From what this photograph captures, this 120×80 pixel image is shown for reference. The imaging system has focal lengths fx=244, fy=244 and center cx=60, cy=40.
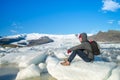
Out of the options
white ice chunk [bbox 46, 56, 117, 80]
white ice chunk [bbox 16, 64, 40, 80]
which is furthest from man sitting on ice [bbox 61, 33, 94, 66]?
white ice chunk [bbox 16, 64, 40, 80]

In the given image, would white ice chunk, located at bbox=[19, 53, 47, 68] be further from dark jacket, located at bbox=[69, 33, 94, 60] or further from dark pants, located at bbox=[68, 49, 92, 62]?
dark jacket, located at bbox=[69, 33, 94, 60]

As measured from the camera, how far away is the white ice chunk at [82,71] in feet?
20.0

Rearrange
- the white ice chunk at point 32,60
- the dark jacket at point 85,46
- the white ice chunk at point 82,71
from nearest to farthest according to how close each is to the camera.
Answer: the white ice chunk at point 82,71, the dark jacket at point 85,46, the white ice chunk at point 32,60

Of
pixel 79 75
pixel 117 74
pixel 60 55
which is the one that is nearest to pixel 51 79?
pixel 79 75

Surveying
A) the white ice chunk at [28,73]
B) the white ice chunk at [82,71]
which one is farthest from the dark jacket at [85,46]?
the white ice chunk at [28,73]

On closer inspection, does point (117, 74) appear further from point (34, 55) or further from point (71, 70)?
point (34, 55)

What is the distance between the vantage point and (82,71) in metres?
6.39

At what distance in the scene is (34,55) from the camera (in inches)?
419

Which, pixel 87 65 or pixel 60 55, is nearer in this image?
pixel 87 65

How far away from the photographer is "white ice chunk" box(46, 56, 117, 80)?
6.09m

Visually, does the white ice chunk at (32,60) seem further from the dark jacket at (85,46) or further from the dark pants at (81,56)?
the dark jacket at (85,46)

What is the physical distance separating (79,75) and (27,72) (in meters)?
1.86

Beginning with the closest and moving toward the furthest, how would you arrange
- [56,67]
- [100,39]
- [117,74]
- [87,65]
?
1. [117,74]
2. [87,65]
3. [56,67]
4. [100,39]

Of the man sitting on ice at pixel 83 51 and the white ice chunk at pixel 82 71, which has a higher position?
the man sitting on ice at pixel 83 51
